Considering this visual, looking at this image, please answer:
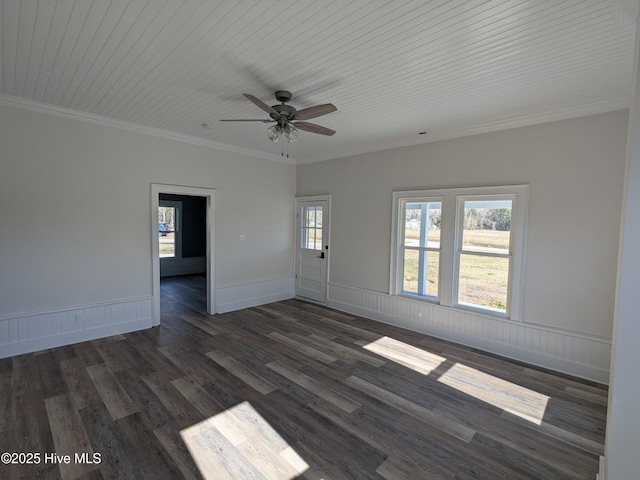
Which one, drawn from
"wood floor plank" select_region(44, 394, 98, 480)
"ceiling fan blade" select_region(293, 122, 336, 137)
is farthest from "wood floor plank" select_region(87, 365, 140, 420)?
"ceiling fan blade" select_region(293, 122, 336, 137)

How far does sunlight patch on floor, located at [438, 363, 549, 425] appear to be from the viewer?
271 cm

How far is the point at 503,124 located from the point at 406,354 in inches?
122

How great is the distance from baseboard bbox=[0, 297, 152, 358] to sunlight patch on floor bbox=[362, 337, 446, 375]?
335 cm

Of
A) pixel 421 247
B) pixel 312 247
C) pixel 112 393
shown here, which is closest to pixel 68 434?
pixel 112 393

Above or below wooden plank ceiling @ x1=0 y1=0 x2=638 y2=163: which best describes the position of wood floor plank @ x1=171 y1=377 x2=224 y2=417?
below

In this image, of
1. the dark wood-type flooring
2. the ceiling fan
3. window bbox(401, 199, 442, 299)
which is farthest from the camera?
window bbox(401, 199, 442, 299)

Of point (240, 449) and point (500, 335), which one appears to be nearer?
point (240, 449)

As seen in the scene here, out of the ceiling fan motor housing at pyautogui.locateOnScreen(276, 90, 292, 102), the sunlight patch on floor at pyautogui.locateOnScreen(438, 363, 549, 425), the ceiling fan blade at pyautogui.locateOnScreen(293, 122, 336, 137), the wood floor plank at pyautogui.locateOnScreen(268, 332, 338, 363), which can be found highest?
the ceiling fan motor housing at pyautogui.locateOnScreen(276, 90, 292, 102)

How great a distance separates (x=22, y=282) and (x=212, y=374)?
2.58m

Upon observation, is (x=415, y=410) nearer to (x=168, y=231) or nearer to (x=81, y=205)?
(x=81, y=205)

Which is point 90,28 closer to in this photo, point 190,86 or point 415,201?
point 190,86

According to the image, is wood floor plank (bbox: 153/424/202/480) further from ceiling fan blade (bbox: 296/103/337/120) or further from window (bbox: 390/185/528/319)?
window (bbox: 390/185/528/319)

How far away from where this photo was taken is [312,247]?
6.24 metres

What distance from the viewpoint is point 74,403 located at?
2.68 meters
